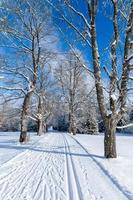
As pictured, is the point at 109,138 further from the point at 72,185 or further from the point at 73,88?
the point at 73,88

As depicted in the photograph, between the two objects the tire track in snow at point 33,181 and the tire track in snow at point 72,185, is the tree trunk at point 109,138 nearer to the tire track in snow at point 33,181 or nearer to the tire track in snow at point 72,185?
the tire track in snow at point 33,181

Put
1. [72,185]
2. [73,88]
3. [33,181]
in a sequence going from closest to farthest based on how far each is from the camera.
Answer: [72,185], [33,181], [73,88]

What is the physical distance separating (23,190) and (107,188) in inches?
78.5

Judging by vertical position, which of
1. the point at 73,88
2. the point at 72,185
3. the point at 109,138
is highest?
the point at 73,88

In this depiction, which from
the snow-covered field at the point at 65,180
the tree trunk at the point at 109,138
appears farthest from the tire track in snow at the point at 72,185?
the tree trunk at the point at 109,138

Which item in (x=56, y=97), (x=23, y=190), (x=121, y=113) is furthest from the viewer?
(x=56, y=97)

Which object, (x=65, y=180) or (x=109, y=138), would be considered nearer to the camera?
(x=65, y=180)

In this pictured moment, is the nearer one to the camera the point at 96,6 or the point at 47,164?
the point at 47,164

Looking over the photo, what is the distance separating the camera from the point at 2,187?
25.1 feet

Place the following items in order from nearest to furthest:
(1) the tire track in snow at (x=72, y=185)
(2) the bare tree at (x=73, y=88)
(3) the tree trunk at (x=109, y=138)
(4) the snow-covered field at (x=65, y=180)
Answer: (1) the tire track in snow at (x=72, y=185)
(4) the snow-covered field at (x=65, y=180)
(3) the tree trunk at (x=109, y=138)
(2) the bare tree at (x=73, y=88)

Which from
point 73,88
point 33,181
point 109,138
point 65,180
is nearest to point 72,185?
point 65,180

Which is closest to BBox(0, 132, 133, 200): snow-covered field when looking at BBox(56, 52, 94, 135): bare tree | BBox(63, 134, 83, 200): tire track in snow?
BBox(63, 134, 83, 200): tire track in snow

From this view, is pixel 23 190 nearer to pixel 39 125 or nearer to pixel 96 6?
pixel 96 6

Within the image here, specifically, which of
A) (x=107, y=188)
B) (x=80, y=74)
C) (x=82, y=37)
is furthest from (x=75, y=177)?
(x=80, y=74)
